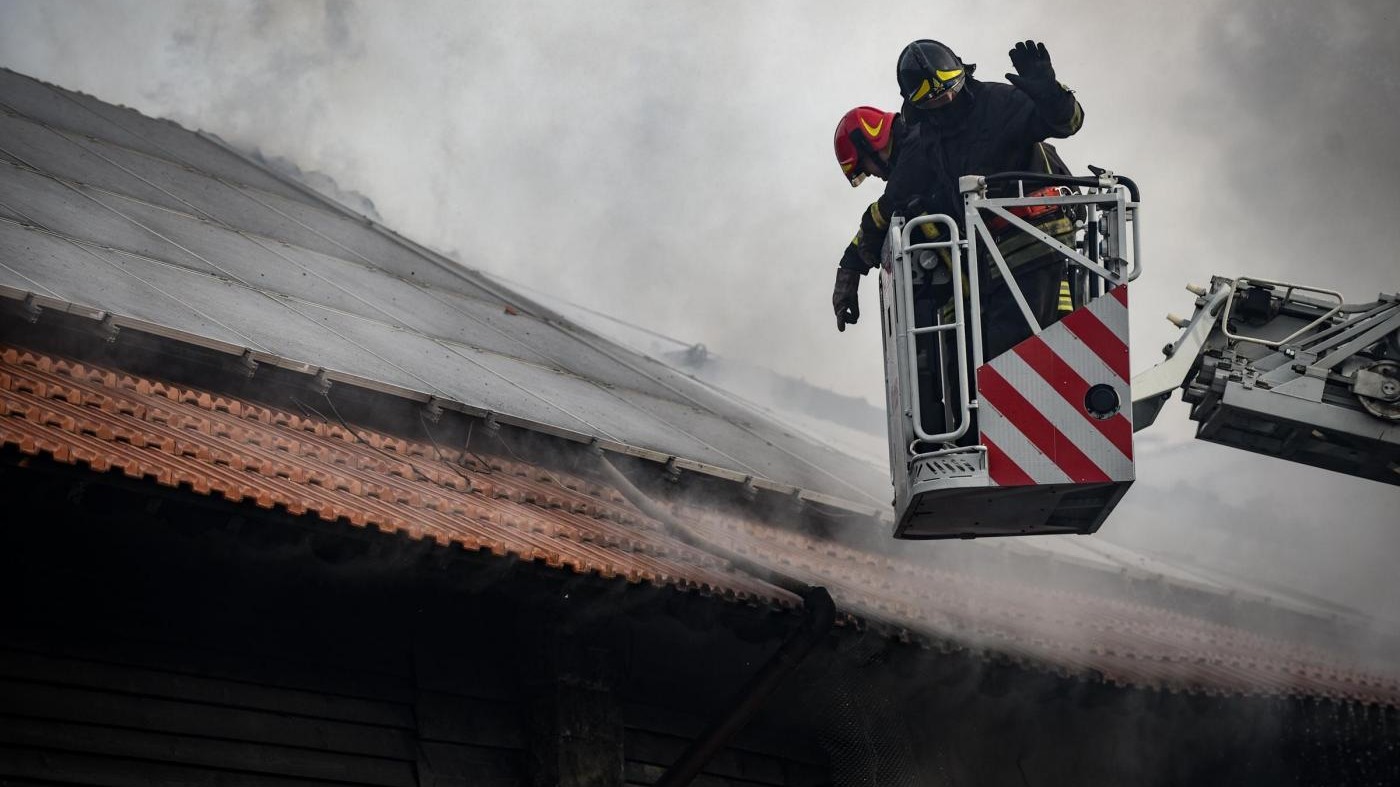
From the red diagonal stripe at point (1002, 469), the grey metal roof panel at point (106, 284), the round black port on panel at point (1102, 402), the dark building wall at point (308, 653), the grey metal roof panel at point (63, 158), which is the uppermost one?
the grey metal roof panel at point (63, 158)

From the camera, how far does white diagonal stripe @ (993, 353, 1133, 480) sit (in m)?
6.29

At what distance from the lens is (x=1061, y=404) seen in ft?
20.9

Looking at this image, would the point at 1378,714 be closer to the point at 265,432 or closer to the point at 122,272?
the point at 265,432

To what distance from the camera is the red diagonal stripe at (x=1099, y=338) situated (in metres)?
6.38

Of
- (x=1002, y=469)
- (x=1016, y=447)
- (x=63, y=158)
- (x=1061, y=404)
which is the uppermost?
(x=63, y=158)

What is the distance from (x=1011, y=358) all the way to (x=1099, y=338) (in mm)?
383

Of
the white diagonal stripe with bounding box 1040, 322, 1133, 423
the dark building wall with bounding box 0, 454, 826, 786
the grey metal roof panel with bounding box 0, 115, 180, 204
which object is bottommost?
the dark building wall with bounding box 0, 454, 826, 786

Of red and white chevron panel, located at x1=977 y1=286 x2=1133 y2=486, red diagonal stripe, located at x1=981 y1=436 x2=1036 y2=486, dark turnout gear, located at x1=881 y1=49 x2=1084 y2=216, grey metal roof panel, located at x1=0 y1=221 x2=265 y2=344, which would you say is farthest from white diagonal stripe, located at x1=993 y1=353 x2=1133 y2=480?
grey metal roof panel, located at x1=0 y1=221 x2=265 y2=344

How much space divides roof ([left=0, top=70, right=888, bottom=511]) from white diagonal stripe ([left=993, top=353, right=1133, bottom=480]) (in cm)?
266

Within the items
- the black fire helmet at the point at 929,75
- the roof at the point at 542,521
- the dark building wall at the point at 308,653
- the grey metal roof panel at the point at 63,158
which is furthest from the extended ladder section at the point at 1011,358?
the grey metal roof panel at the point at 63,158

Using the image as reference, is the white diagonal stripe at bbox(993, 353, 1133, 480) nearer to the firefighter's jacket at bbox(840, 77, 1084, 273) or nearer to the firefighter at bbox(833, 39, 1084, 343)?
the firefighter at bbox(833, 39, 1084, 343)

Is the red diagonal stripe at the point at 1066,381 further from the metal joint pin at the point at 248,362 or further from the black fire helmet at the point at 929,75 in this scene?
the metal joint pin at the point at 248,362

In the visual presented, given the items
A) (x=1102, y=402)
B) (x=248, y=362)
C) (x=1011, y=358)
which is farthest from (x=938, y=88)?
(x=248, y=362)

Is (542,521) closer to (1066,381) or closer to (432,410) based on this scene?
(432,410)
